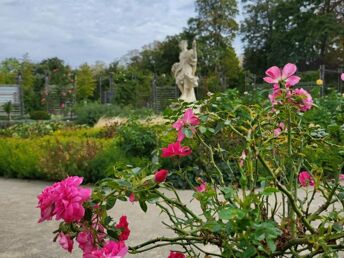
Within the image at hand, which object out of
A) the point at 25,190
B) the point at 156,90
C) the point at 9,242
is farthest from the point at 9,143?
the point at 156,90

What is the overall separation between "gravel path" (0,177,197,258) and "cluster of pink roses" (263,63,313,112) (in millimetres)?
1944

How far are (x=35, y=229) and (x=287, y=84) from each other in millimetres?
3057

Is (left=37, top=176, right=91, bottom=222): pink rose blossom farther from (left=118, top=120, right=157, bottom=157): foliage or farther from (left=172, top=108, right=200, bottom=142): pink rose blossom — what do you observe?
(left=118, top=120, right=157, bottom=157): foliage

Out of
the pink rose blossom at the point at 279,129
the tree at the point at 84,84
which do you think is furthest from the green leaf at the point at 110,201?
the tree at the point at 84,84

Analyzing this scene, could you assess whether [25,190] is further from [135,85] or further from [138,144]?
[135,85]

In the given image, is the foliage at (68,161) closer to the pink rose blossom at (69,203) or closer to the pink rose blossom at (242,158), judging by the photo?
the pink rose blossom at (242,158)

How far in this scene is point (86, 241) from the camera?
1.09 metres

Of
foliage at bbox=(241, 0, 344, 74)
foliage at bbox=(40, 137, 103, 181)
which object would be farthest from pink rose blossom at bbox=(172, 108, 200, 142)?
foliage at bbox=(241, 0, 344, 74)

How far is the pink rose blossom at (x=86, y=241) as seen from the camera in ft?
3.56

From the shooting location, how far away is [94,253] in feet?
3.25

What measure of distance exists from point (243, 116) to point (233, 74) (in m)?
33.8

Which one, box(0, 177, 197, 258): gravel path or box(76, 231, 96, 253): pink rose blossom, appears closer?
box(76, 231, 96, 253): pink rose blossom

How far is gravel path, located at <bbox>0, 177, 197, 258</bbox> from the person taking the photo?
125 inches

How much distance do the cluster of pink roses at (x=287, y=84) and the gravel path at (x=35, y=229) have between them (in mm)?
1944
